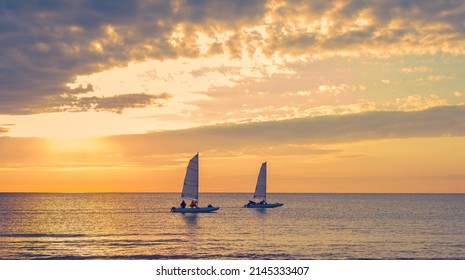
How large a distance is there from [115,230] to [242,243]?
3250cm

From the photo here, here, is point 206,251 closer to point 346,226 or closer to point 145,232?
point 145,232

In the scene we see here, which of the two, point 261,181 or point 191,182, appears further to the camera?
point 261,181

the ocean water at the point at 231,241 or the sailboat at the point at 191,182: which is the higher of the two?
the sailboat at the point at 191,182

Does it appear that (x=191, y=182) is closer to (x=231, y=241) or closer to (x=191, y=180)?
(x=191, y=180)

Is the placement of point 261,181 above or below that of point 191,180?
above

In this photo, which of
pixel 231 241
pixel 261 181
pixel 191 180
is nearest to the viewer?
pixel 231 241

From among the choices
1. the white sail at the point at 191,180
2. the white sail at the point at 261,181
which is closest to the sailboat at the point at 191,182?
the white sail at the point at 191,180

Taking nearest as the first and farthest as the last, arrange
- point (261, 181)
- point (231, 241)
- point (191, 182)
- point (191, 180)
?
point (231, 241) → point (191, 182) → point (191, 180) → point (261, 181)

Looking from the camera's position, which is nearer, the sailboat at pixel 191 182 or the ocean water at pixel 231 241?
the ocean water at pixel 231 241

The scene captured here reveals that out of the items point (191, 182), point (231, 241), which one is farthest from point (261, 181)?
point (231, 241)

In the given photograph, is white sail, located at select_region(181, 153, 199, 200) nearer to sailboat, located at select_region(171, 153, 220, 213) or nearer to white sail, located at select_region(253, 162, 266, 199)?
sailboat, located at select_region(171, 153, 220, 213)

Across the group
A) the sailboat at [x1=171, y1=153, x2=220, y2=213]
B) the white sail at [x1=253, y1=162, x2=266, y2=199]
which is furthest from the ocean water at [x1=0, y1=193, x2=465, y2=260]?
the white sail at [x1=253, y1=162, x2=266, y2=199]

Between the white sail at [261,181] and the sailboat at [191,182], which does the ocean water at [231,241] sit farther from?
the white sail at [261,181]

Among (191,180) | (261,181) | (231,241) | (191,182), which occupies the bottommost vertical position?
(231,241)
